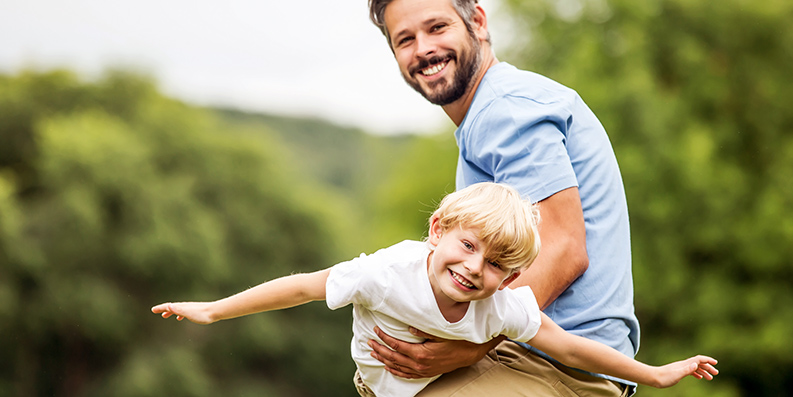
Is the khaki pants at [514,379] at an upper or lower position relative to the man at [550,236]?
lower

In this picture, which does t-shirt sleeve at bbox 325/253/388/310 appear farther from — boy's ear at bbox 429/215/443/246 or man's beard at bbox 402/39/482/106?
man's beard at bbox 402/39/482/106

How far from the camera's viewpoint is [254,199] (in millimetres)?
27531

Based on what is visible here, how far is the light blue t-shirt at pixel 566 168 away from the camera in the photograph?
2643 mm

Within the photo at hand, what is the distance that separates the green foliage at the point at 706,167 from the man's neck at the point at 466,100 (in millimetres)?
15909

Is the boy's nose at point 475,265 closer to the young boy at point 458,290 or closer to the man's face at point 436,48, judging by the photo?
the young boy at point 458,290

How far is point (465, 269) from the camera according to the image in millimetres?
2377

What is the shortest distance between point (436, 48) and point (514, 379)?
1282 mm

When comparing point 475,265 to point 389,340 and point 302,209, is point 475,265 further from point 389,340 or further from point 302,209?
point 302,209

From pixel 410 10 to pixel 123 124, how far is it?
24.9 m

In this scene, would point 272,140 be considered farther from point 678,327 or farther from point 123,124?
point 678,327

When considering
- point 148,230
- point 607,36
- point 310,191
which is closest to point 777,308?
point 607,36

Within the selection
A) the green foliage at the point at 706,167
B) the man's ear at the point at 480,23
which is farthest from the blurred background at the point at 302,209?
the man's ear at the point at 480,23

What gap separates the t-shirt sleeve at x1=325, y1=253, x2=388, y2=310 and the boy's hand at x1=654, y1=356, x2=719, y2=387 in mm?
977

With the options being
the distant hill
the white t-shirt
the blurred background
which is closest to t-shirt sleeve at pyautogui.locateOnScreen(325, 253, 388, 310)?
the white t-shirt
